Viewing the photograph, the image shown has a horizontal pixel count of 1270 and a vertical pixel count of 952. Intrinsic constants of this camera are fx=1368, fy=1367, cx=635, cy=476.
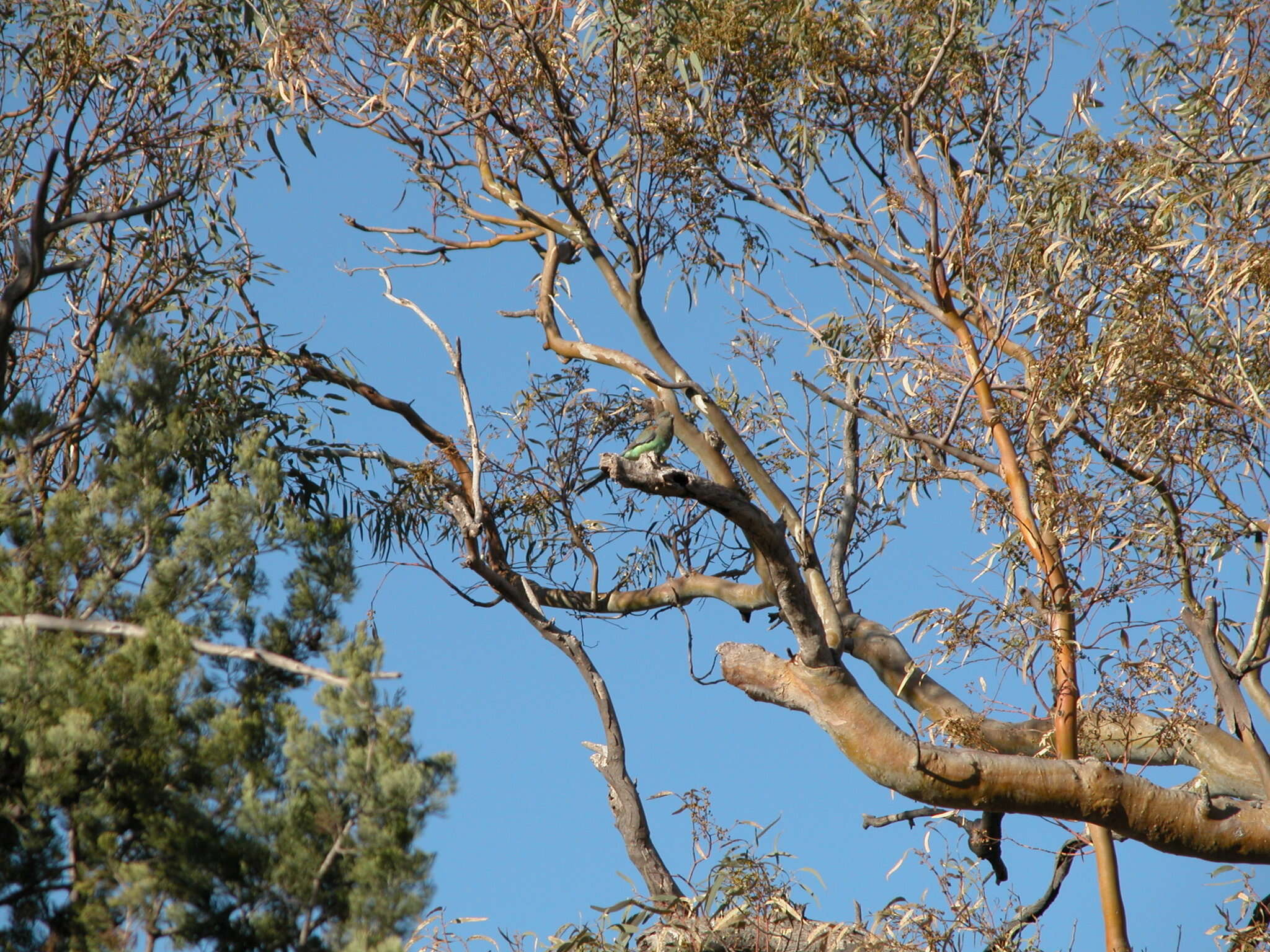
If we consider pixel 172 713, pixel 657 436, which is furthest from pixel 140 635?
pixel 657 436

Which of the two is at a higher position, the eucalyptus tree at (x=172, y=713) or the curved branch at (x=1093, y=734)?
the curved branch at (x=1093, y=734)

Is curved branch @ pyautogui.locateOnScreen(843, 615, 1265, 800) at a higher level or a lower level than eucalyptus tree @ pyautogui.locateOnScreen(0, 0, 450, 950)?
higher

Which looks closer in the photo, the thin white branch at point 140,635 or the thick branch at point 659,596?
the thin white branch at point 140,635

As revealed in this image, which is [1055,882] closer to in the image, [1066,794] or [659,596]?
[1066,794]

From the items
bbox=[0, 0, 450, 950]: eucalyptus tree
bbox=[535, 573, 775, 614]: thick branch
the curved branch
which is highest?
bbox=[535, 573, 775, 614]: thick branch

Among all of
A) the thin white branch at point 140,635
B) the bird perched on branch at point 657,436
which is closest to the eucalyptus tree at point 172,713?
the thin white branch at point 140,635

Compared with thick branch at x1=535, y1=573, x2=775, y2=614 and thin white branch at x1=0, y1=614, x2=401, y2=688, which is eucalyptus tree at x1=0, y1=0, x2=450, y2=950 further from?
thick branch at x1=535, y1=573, x2=775, y2=614

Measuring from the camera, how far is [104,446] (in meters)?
3.08

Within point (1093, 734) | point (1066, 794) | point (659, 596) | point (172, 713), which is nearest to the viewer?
point (172, 713)

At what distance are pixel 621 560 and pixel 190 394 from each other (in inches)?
110

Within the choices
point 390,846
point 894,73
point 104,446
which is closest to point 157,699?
point 390,846

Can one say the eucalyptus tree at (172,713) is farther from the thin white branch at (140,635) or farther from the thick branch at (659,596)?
the thick branch at (659,596)

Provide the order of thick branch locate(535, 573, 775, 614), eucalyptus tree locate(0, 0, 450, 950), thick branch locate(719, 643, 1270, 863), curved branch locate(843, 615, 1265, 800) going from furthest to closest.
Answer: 1. thick branch locate(535, 573, 775, 614)
2. curved branch locate(843, 615, 1265, 800)
3. thick branch locate(719, 643, 1270, 863)
4. eucalyptus tree locate(0, 0, 450, 950)

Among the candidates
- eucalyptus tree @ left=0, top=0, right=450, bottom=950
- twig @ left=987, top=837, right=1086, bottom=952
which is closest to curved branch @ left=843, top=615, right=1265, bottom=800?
twig @ left=987, top=837, right=1086, bottom=952
